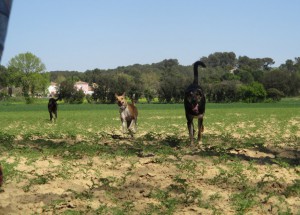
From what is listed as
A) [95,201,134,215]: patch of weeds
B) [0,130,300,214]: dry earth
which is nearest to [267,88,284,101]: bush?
[0,130,300,214]: dry earth

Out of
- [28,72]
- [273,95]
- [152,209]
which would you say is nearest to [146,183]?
[152,209]

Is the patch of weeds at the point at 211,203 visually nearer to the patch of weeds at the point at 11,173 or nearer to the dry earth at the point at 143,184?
the dry earth at the point at 143,184

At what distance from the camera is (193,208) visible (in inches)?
201

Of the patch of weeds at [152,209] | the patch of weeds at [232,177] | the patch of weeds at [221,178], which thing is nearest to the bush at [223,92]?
the patch of weeds at [232,177]

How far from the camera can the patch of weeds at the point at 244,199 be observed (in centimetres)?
516

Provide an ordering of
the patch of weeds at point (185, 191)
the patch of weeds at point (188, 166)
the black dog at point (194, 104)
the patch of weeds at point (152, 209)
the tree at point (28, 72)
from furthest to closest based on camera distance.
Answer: the tree at point (28, 72) < the black dog at point (194, 104) < the patch of weeds at point (188, 166) < the patch of weeds at point (185, 191) < the patch of weeds at point (152, 209)

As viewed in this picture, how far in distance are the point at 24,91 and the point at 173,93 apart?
48.3 metres

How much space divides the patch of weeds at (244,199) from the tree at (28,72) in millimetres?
123395

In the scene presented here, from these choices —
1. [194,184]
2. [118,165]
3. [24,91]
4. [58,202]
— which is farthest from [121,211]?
[24,91]

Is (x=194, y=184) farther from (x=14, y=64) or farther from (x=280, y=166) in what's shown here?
(x=14, y=64)

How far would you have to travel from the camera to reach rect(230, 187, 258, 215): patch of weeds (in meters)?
5.16

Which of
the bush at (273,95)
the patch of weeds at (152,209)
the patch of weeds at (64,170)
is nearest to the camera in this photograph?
the patch of weeds at (152,209)

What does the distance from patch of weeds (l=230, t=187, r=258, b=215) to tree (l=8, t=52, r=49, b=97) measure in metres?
123

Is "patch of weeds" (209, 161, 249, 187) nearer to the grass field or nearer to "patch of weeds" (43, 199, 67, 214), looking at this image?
the grass field
